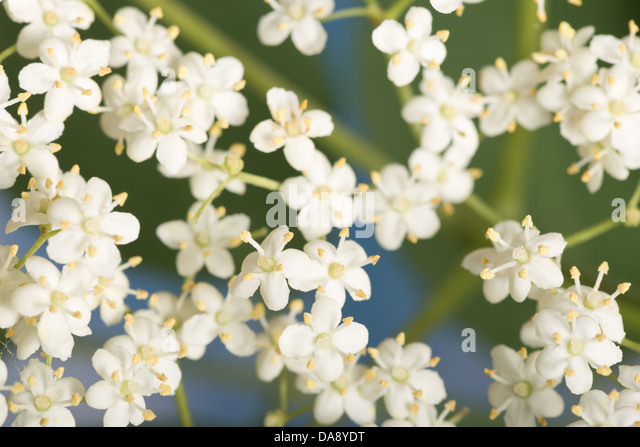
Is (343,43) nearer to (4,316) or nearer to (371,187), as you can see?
(371,187)

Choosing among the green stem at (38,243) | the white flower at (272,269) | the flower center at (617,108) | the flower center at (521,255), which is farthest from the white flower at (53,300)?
the flower center at (617,108)

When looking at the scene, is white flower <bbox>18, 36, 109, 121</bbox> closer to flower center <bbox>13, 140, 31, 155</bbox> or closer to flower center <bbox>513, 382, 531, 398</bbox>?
flower center <bbox>13, 140, 31, 155</bbox>

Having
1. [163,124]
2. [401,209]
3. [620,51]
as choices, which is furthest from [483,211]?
[163,124]

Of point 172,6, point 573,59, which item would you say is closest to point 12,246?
point 172,6

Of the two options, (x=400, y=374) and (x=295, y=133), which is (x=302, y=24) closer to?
(x=295, y=133)

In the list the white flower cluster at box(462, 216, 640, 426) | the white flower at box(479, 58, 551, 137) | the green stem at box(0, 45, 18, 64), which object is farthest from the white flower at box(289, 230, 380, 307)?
the green stem at box(0, 45, 18, 64)

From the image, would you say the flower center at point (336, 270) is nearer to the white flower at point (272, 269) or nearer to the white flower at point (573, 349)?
the white flower at point (272, 269)
